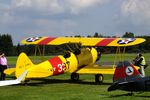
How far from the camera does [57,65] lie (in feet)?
58.3

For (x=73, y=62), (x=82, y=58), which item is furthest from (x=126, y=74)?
(x=82, y=58)

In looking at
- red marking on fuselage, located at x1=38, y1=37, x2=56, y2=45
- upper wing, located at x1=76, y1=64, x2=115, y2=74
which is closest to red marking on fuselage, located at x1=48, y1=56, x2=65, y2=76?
upper wing, located at x1=76, y1=64, x2=115, y2=74

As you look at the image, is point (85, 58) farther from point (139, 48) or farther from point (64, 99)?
point (139, 48)

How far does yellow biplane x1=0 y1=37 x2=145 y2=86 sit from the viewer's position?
16938 mm

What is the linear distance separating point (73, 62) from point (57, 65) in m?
1.50

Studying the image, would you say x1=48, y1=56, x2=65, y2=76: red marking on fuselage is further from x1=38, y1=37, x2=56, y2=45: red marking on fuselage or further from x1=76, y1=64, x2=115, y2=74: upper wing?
x1=38, y1=37, x2=56, y2=45: red marking on fuselage

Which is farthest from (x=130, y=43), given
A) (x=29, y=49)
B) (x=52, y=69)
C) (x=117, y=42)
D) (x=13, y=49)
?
(x=13, y=49)

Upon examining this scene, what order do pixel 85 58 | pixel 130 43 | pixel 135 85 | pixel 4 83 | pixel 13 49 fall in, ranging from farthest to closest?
pixel 13 49 < pixel 85 58 < pixel 130 43 < pixel 135 85 < pixel 4 83

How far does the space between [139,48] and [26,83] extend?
8117 cm

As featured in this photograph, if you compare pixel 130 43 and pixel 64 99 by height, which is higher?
pixel 130 43

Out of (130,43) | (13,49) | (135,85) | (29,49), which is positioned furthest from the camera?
(13,49)

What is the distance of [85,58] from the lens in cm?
2011

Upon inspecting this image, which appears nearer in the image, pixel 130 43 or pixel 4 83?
pixel 4 83

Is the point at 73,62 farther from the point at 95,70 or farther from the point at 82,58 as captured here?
the point at 95,70
